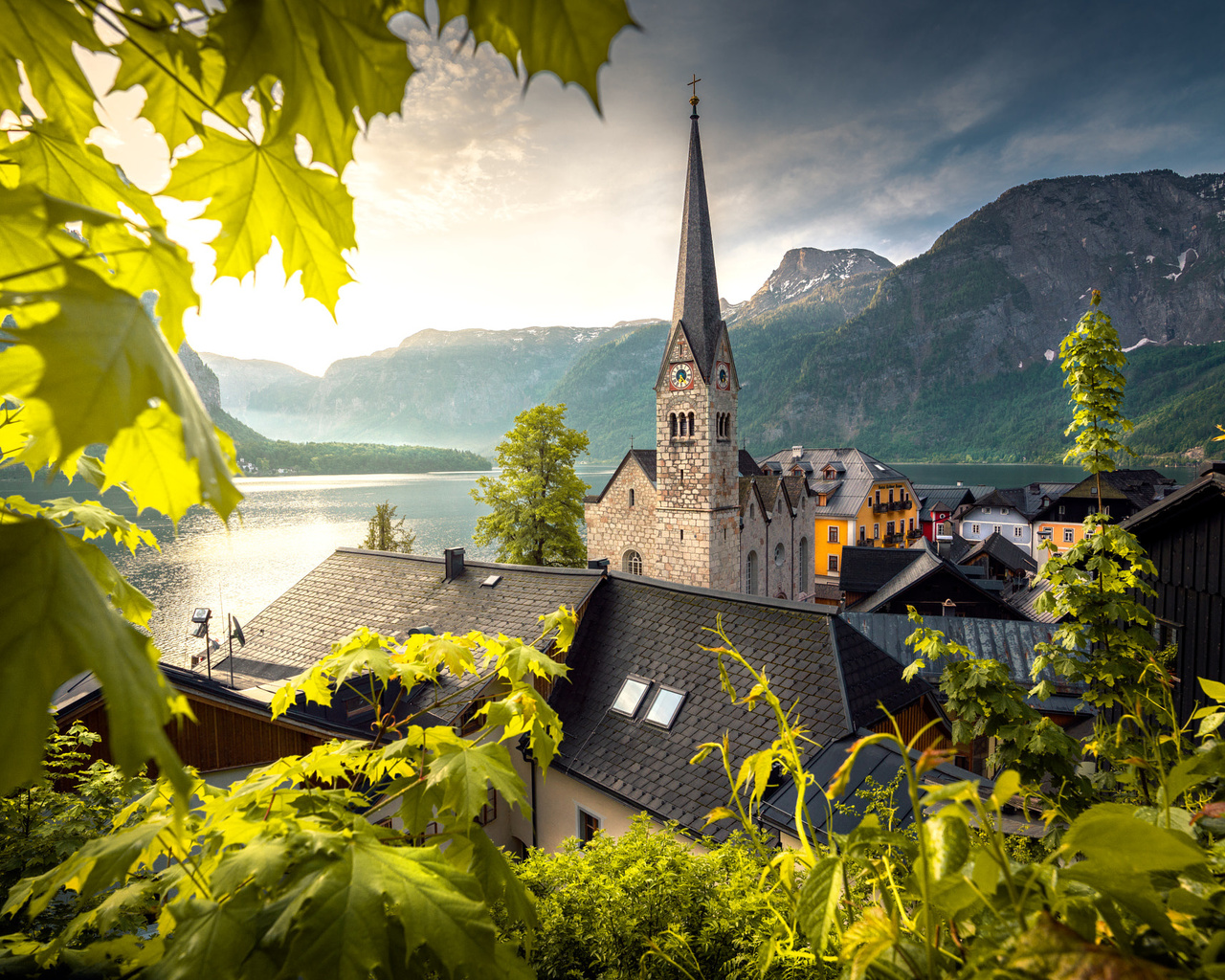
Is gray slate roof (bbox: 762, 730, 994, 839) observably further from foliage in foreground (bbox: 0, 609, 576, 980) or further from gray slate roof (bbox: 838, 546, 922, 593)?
gray slate roof (bbox: 838, 546, 922, 593)

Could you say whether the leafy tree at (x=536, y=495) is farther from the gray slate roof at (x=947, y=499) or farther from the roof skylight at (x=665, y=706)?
the gray slate roof at (x=947, y=499)

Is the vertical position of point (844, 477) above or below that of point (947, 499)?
above

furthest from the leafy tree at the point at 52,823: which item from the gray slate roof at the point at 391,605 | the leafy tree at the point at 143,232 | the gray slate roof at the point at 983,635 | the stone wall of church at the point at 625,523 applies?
the stone wall of church at the point at 625,523

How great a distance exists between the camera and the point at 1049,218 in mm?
174375

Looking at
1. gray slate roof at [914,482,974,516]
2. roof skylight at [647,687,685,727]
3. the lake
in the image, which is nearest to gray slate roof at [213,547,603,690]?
roof skylight at [647,687,685,727]

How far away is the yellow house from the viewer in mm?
42344

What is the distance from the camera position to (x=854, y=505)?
42.3 metres

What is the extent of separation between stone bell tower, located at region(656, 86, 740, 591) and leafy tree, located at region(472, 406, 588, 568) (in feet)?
12.4

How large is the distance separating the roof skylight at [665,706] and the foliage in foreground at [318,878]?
747 centimetres

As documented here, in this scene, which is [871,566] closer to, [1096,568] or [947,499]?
[1096,568]

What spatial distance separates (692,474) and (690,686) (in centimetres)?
1518

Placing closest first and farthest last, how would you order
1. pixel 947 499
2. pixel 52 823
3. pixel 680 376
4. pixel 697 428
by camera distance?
pixel 52 823 < pixel 697 428 < pixel 680 376 < pixel 947 499

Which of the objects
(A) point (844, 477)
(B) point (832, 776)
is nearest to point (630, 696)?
(B) point (832, 776)

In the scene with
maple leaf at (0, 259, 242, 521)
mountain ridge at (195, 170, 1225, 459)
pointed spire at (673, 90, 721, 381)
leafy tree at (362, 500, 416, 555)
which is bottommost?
leafy tree at (362, 500, 416, 555)
